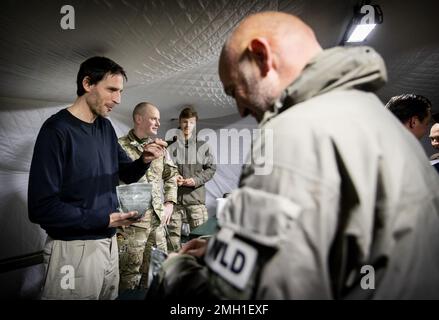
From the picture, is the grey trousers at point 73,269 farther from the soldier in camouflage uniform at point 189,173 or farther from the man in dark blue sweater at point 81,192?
the soldier in camouflage uniform at point 189,173

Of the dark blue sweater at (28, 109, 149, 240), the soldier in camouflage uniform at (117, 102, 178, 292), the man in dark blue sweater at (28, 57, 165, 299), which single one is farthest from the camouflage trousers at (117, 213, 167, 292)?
the dark blue sweater at (28, 109, 149, 240)

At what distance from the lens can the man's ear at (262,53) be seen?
70 centimetres

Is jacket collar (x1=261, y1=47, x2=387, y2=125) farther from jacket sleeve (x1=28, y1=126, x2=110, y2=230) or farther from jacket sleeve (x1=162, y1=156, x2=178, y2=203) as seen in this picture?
jacket sleeve (x1=162, y1=156, x2=178, y2=203)

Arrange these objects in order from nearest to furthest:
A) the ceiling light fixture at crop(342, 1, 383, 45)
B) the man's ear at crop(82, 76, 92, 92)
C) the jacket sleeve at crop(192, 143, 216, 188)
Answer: the man's ear at crop(82, 76, 92, 92), the ceiling light fixture at crop(342, 1, 383, 45), the jacket sleeve at crop(192, 143, 216, 188)

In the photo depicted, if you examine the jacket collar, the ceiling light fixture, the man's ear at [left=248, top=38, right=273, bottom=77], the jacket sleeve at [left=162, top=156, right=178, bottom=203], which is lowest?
the jacket sleeve at [left=162, top=156, right=178, bottom=203]

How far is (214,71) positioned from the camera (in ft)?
7.95

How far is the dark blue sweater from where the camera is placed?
125 cm

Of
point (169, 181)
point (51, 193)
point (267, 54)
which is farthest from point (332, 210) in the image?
point (169, 181)

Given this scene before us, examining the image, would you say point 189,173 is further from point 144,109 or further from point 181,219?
point 144,109

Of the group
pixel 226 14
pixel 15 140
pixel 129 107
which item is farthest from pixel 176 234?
pixel 226 14

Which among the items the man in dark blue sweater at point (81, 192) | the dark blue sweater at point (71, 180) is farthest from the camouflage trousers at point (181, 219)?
the dark blue sweater at point (71, 180)

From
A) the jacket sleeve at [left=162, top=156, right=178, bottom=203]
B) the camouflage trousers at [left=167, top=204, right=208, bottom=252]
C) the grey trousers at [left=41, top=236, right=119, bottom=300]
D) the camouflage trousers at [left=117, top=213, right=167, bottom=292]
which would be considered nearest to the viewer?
the grey trousers at [left=41, top=236, right=119, bottom=300]

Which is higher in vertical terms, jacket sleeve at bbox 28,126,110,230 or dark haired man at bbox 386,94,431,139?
dark haired man at bbox 386,94,431,139

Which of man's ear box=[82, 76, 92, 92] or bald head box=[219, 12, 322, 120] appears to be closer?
bald head box=[219, 12, 322, 120]
